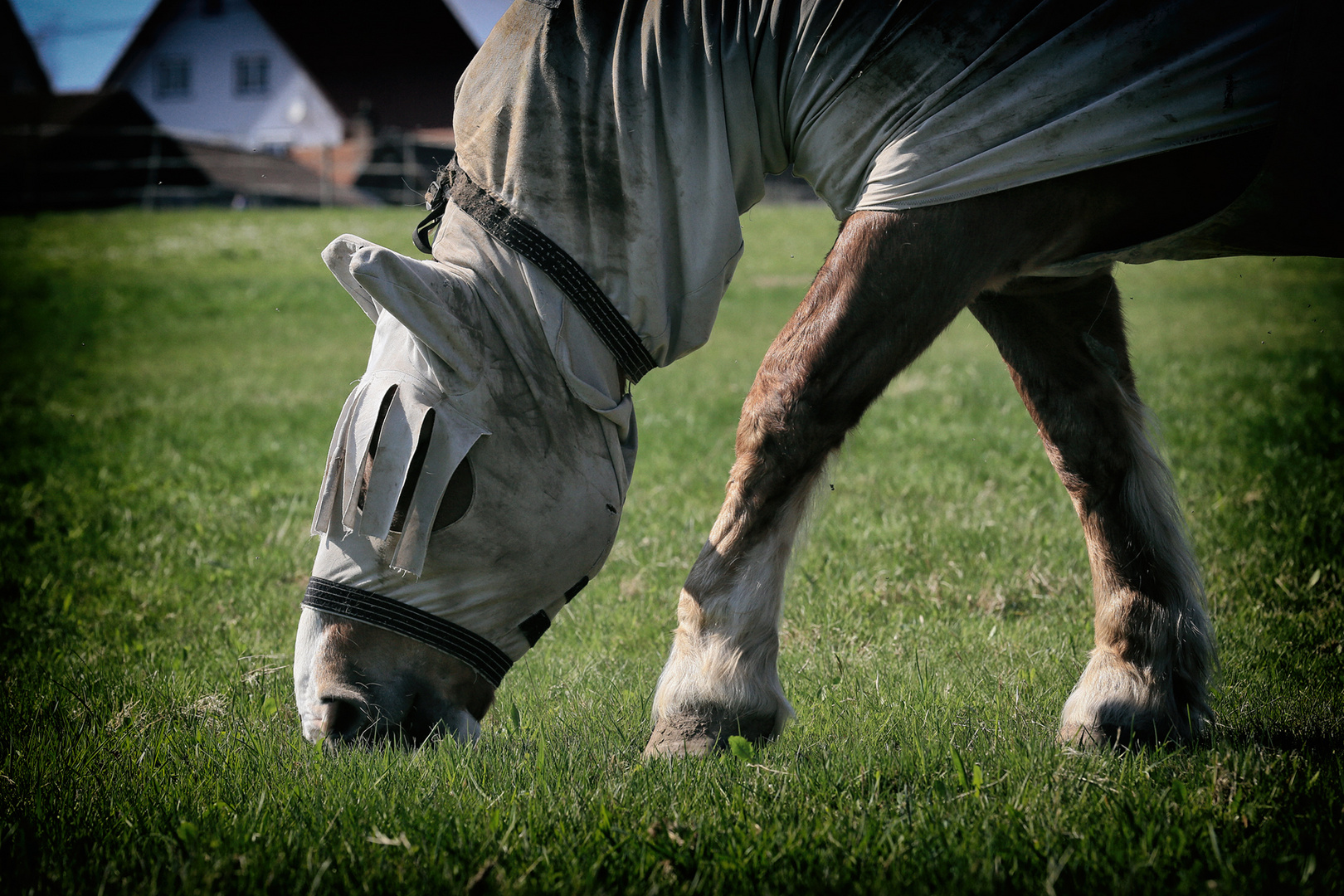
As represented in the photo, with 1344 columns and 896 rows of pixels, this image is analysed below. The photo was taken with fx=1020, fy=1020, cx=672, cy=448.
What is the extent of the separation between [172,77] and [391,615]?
47363 mm

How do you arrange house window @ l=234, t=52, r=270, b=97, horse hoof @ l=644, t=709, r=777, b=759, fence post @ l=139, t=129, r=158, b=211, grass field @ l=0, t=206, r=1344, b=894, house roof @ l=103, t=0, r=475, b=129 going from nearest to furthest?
1. grass field @ l=0, t=206, r=1344, b=894
2. horse hoof @ l=644, t=709, r=777, b=759
3. house roof @ l=103, t=0, r=475, b=129
4. fence post @ l=139, t=129, r=158, b=211
5. house window @ l=234, t=52, r=270, b=97

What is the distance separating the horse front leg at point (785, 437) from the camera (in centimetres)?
216

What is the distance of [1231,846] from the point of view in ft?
6.35

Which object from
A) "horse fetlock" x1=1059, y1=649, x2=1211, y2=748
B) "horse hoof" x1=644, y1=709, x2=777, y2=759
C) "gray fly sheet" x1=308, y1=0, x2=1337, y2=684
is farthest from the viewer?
"horse fetlock" x1=1059, y1=649, x2=1211, y2=748

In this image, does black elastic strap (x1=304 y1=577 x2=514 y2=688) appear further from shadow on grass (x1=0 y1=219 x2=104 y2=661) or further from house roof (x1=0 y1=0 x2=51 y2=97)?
house roof (x1=0 y1=0 x2=51 y2=97)

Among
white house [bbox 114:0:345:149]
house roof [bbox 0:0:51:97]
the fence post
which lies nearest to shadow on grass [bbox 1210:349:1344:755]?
the fence post

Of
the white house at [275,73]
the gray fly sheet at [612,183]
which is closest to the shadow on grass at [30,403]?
the gray fly sheet at [612,183]

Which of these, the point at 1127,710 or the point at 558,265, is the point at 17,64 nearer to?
the point at 558,265

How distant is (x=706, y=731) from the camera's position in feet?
7.59

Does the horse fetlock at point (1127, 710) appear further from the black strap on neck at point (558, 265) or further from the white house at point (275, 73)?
the white house at point (275, 73)

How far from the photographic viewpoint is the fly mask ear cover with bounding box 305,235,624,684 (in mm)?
2188

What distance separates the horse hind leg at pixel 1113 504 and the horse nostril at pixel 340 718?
70.7 inches

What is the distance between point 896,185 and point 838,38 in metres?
0.36

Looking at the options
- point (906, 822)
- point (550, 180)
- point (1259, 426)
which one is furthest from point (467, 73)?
point (1259, 426)
